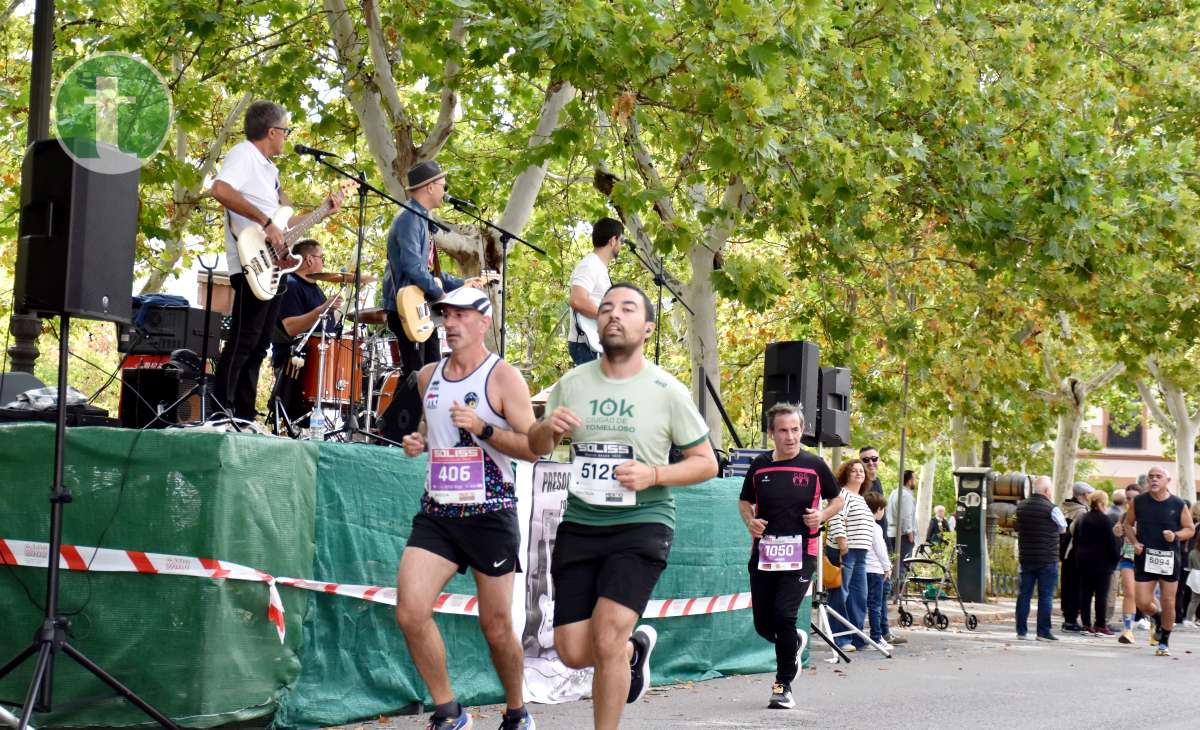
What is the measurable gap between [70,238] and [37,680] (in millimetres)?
2044

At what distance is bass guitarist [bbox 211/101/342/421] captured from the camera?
389 inches

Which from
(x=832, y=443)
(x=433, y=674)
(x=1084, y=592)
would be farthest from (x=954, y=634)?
(x=433, y=674)

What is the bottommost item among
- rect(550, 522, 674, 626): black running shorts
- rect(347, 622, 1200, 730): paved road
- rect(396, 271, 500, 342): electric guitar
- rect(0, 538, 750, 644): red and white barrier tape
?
rect(347, 622, 1200, 730): paved road

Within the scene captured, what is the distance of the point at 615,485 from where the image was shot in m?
6.88

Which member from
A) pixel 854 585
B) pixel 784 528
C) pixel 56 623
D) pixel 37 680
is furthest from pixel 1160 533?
pixel 37 680

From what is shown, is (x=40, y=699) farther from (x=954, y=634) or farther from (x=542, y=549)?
(x=954, y=634)

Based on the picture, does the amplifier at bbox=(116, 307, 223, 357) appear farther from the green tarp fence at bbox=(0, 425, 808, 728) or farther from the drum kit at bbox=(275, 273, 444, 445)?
the green tarp fence at bbox=(0, 425, 808, 728)

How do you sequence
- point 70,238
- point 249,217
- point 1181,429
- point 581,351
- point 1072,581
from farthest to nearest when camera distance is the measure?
point 1181,429 < point 1072,581 < point 581,351 < point 249,217 < point 70,238

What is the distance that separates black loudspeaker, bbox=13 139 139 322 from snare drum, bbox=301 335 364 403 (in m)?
3.81

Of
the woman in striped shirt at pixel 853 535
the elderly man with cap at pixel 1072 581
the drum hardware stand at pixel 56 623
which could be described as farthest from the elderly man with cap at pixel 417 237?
the elderly man with cap at pixel 1072 581

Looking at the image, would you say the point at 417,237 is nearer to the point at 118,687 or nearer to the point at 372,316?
the point at 372,316

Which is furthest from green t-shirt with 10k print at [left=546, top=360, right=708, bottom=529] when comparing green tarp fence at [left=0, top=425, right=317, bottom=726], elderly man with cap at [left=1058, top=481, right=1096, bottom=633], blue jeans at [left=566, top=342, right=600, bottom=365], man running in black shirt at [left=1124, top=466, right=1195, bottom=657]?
elderly man with cap at [left=1058, top=481, right=1096, bottom=633]

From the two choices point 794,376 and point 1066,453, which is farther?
point 1066,453

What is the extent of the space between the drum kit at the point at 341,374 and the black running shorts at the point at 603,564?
4.15 metres
